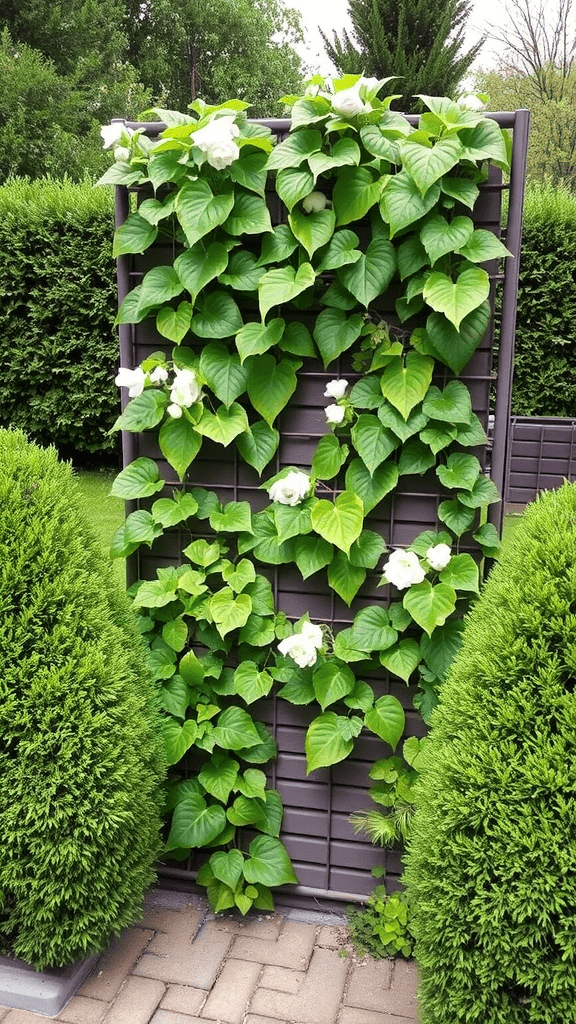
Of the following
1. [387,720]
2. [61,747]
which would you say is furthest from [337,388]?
[61,747]

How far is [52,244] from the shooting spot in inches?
213

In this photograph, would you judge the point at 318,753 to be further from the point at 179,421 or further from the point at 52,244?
the point at 52,244

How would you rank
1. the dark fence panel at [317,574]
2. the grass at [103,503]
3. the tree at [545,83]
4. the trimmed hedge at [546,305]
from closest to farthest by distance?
the dark fence panel at [317,574] < the grass at [103,503] < the trimmed hedge at [546,305] < the tree at [545,83]

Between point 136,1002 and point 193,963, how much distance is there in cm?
16

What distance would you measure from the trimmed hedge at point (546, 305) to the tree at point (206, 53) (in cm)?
1314

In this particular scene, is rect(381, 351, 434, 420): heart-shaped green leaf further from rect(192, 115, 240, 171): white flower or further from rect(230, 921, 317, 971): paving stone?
rect(230, 921, 317, 971): paving stone

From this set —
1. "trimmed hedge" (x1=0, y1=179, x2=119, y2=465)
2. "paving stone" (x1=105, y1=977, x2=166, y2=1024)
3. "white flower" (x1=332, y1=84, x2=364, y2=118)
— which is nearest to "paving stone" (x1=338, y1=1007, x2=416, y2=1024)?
"paving stone" (x1=105, y1=977, x2=166, y2=1024)

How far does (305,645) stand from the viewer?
1.82 metres

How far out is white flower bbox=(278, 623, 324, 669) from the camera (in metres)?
1.82

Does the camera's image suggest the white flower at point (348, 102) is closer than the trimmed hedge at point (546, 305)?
Yes

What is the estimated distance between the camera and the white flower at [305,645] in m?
1.82

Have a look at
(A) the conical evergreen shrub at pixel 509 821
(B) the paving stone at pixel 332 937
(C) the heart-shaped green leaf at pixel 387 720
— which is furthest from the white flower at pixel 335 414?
(B) the paving stone at pixel 332 937

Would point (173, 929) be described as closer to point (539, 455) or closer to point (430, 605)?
point (430, 605)

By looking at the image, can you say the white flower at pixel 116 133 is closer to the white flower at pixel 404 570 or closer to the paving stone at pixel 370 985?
the white flower at pixel 404 570
